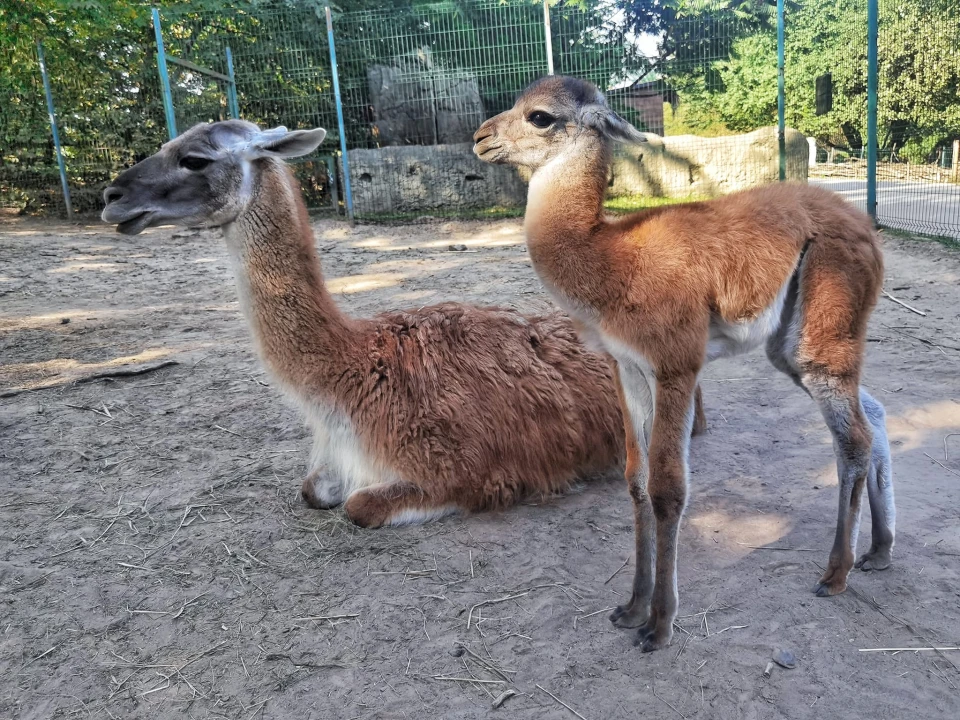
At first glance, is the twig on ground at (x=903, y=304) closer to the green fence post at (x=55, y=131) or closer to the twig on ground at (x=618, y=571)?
the twig on ground at (x=618, y=571)

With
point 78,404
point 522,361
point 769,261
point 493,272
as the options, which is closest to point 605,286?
point 769,261

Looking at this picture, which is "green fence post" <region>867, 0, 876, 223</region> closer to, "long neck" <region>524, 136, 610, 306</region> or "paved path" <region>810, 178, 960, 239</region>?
"paved path" <region>810, 178, 960, 239</region>

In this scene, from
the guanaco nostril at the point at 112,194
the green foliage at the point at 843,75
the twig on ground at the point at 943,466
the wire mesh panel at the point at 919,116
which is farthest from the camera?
the green foliage at the point at 843,75

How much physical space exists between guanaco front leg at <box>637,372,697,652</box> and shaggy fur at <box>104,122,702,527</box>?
3.14 ft

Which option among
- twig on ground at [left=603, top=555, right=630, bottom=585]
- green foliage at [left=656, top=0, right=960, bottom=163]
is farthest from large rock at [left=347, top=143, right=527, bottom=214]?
twig on ground at [left=603, top=555, right=630, bottom=585]

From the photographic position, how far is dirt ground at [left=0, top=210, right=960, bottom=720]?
1990mm

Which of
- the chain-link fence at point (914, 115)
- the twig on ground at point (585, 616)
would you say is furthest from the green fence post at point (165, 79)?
the twig on ground at point (585, 616)

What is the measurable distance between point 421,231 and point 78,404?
712 cm

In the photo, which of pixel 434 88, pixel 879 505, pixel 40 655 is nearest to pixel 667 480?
pixel 879 505

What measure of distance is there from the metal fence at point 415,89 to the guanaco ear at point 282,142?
8.70 meters

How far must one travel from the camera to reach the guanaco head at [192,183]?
291cm

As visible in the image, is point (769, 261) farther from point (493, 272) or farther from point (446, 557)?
point (493, 272)

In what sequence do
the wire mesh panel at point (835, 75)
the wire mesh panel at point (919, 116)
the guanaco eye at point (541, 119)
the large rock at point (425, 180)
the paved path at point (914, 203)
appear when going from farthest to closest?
1. the large rock at point (425, 180)
2. the wire mesh panel at point (835, 75)
3. the paved path at point (914, 203)
4. the wire mesh panel at point (919, 116)
5. the guanaco eye at point (541, 119)

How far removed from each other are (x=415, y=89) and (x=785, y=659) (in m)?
11.6
